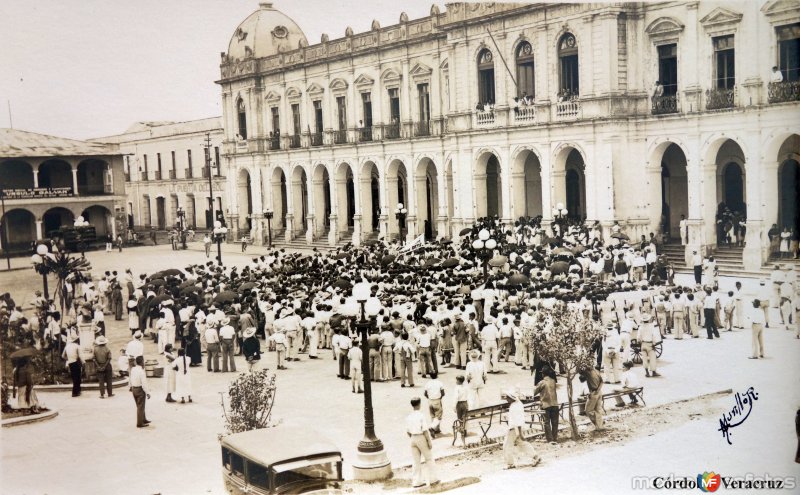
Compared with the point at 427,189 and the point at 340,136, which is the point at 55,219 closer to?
the point at 427,189

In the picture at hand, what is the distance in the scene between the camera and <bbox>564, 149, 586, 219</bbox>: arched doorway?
69.7ft

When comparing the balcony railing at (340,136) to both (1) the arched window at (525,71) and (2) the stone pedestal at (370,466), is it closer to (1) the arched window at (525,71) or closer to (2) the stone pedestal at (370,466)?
(1) the arched window at (525,71)

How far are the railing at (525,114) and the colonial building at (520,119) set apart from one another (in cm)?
3

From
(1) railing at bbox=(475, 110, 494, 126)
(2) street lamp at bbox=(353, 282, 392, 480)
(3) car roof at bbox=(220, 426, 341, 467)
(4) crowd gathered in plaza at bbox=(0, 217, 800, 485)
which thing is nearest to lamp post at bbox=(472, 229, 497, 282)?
(4) crowd gathered in plaza at bbox=(0, 217, 800, 485)

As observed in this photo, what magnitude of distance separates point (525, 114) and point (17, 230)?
12627 millimetres

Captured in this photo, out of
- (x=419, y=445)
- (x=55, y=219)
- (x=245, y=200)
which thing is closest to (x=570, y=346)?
(x=419, y=445)

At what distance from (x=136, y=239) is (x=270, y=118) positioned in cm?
1114

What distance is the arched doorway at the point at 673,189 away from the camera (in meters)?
16.8

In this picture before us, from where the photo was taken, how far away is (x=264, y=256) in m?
16.2

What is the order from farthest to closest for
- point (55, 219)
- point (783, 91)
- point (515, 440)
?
point (783, 91), point (55, 219), point (515, 440)

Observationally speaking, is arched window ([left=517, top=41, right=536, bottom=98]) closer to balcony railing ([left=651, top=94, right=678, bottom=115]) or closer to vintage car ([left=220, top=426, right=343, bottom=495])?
balcony railing ([left=651, top=94, right=678, bottom=115])

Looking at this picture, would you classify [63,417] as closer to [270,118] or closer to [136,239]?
[136,239]

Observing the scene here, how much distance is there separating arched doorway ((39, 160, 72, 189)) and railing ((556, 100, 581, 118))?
39.2 ft

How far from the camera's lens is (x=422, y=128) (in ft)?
81.6
